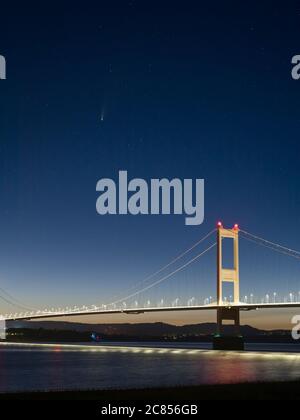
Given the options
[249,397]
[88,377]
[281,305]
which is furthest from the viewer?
[281,305]

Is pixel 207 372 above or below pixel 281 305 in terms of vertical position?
below

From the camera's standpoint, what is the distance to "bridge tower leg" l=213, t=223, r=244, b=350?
59.2 meters

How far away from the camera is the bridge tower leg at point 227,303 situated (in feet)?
194

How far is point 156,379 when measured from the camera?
28516 millimetres

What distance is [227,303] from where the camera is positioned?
59.8 m
